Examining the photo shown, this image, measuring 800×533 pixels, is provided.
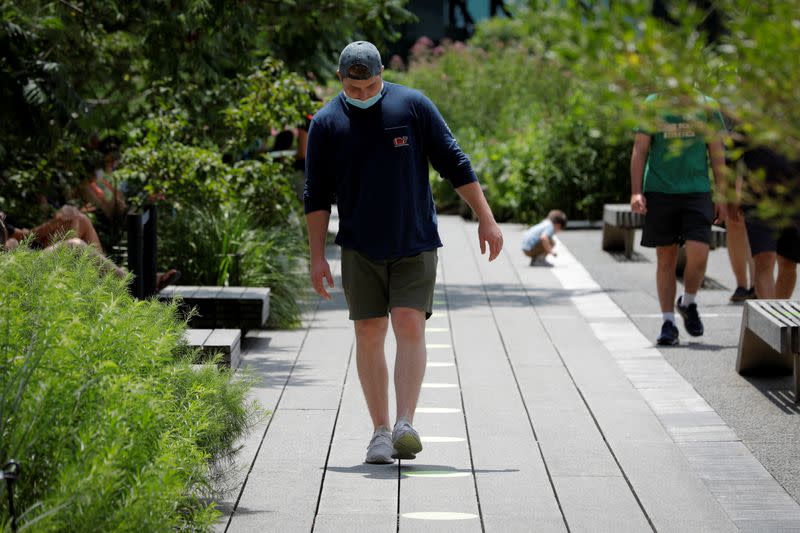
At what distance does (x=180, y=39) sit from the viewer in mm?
10219

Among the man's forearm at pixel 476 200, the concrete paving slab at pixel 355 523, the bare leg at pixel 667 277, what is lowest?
the concrete paving slab at pixel 355 523

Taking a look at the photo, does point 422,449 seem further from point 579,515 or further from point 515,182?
point 515,182

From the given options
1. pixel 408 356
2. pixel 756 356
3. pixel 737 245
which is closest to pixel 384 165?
pixel 408 356

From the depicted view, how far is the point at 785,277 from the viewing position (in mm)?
9047

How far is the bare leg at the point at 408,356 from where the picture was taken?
5.89 metres

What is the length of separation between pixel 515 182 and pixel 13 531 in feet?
54.2

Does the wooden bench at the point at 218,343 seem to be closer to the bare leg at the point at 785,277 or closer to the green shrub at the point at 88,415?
the green shrub at the point at 88,415

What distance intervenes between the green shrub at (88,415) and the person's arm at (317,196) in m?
1.41

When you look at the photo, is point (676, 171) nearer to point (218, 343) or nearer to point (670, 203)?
point (670, 203)

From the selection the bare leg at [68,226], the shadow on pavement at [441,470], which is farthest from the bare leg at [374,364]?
the bare leg at [68,226]

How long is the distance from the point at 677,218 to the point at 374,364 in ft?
12.1

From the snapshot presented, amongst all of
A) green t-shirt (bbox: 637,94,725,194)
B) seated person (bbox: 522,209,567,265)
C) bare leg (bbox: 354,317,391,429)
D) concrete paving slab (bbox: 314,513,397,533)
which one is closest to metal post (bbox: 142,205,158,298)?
bare leg (bbox: 354,317,391,429)

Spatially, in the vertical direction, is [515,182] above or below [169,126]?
below

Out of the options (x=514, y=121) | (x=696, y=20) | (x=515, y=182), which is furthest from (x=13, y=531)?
(x=514, y=121)
